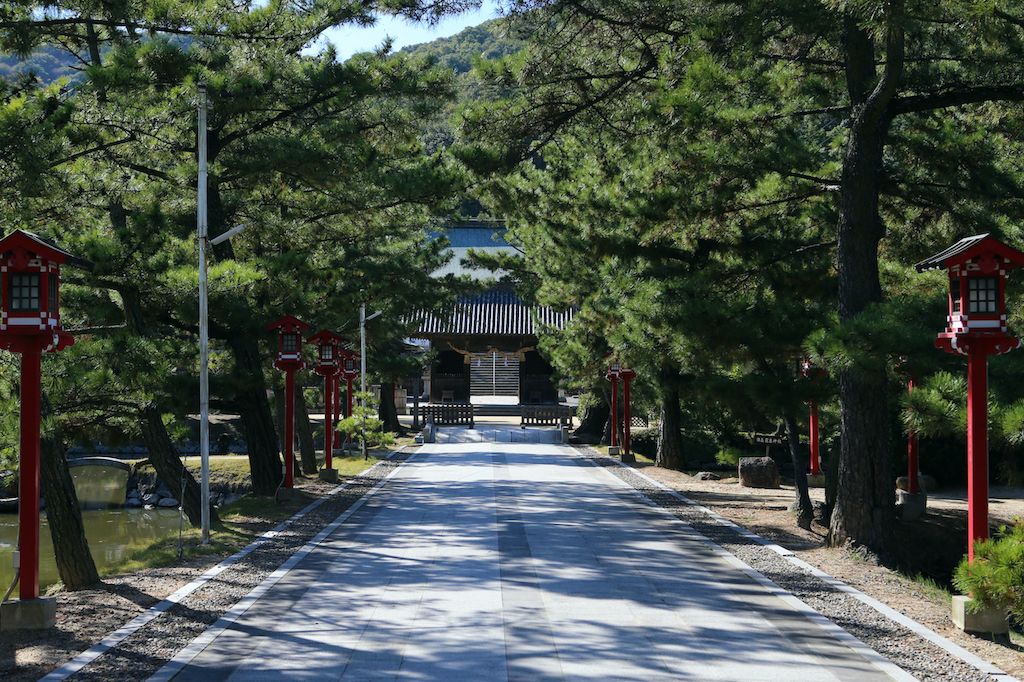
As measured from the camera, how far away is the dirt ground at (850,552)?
810 centimetres

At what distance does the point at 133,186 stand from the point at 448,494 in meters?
8.40

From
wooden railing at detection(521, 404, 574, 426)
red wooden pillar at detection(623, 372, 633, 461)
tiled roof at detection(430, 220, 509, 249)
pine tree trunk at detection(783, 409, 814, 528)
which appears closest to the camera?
pine tree trunk at detection(783, 409, 814, 528)

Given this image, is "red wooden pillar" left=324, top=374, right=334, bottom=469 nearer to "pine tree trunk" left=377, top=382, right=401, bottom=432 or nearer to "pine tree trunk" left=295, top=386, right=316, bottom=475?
"pine tree trunk" left=295, top=386, right=316, bottom=475

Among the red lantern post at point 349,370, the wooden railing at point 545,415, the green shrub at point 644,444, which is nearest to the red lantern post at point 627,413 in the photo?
the green shrub at point 644,444

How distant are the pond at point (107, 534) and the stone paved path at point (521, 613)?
6252mm

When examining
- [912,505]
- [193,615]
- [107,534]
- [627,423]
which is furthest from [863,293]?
[107,534]

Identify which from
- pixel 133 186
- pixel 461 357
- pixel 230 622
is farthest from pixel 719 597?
pixel 461 357

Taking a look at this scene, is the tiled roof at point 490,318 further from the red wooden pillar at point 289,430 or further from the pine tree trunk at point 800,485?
the pine tree trunk at point 800,485

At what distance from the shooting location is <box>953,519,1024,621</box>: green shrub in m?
6.85

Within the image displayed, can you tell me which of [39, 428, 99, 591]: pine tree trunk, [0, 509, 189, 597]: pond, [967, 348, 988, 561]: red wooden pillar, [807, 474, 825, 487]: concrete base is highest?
[967, 348, 988, 561]: red wooden pillar

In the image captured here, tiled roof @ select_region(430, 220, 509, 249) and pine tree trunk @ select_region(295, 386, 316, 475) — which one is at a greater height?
tiled roof @ select_region(430, 220, 509, 249)

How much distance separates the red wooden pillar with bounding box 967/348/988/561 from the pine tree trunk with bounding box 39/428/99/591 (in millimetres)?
8425

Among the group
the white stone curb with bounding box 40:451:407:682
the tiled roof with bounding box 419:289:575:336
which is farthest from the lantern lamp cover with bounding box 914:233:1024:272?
the tiled roof with bounding box 419:289:575:336

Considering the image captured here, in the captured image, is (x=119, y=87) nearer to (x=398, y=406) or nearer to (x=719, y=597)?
(x=719, y=597)
